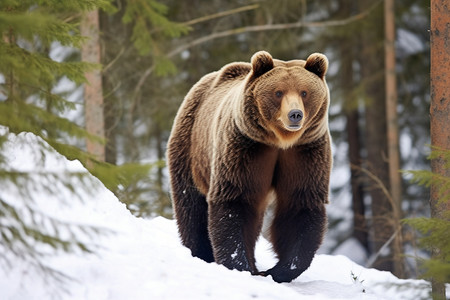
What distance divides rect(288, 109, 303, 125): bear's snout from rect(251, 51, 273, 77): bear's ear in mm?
613

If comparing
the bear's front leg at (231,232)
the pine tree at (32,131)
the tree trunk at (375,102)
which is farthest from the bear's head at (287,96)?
the tree trunk at (375,102)

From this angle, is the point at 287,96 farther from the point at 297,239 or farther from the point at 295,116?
the point at 297,239

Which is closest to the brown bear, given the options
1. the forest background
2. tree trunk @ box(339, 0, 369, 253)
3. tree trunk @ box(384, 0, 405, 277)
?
the forest background

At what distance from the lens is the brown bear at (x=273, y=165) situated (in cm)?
589

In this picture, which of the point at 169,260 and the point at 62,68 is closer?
the point at 169,260

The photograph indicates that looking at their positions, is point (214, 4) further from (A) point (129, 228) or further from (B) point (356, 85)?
(A) point (129, 228)

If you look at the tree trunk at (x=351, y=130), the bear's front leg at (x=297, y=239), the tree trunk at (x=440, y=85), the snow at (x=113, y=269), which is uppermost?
the tree trunk at (x=440, y=85)

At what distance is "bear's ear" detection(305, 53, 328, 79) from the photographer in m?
6.04

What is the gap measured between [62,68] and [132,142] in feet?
25.1

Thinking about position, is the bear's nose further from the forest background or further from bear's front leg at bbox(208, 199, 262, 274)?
the forest background

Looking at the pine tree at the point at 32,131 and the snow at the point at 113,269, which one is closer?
the pine tree at the point at 32,131

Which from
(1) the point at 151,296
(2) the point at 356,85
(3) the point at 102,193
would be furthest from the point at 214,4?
(1) the point at 151,296

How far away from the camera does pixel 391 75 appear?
14688 millimetres

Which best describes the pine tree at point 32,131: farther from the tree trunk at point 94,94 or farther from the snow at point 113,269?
the tree trunk at point 94,94
